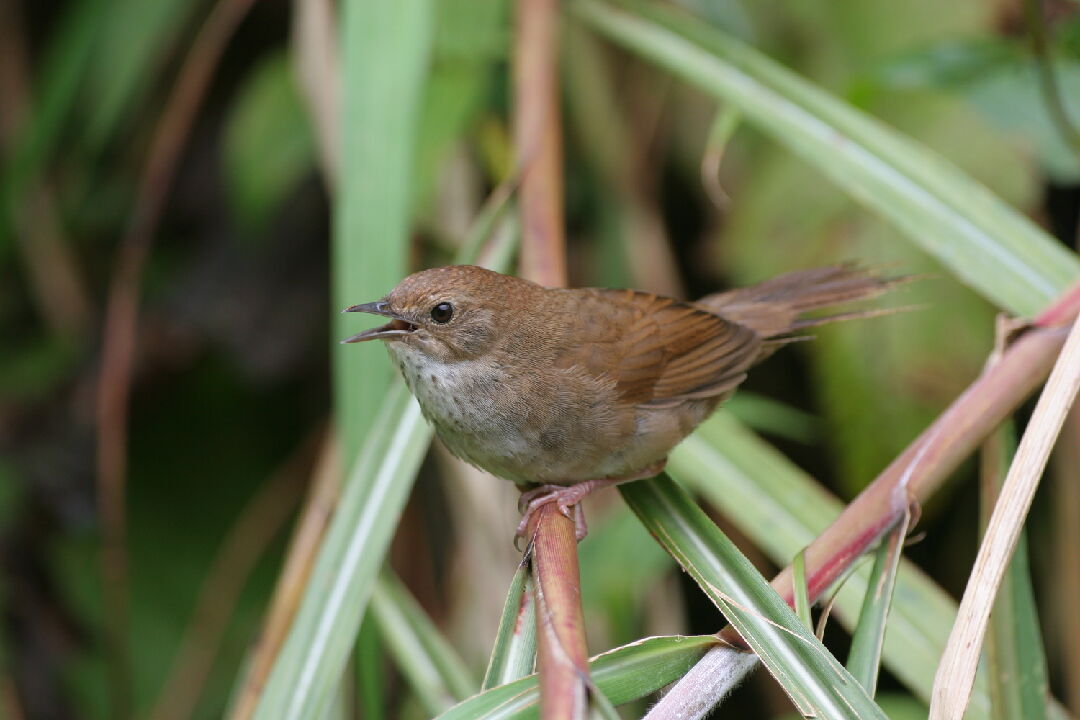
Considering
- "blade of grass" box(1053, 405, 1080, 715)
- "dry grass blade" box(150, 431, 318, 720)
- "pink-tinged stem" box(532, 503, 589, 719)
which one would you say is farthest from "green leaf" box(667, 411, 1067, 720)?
"dry grass blade" box(150, 431, 318, 720)

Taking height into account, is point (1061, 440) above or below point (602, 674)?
below

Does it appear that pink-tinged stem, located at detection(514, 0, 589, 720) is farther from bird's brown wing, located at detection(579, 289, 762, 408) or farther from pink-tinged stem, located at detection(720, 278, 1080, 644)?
pink-tinged stem, located at detection(720, 278, 1080, 644)

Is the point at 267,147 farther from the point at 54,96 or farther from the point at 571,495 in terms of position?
the point at 571,495

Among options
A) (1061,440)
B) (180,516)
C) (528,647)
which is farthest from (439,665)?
(180,516)

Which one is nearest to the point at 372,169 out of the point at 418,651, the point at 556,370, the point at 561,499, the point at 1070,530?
the point at 556,370

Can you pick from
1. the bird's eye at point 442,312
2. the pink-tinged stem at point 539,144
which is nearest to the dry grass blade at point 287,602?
the bird's eye at point 442,312

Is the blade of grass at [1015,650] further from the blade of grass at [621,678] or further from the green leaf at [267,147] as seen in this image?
the green leaf at [267,147]

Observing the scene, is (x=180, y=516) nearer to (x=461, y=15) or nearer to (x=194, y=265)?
(x=194, y=265)
